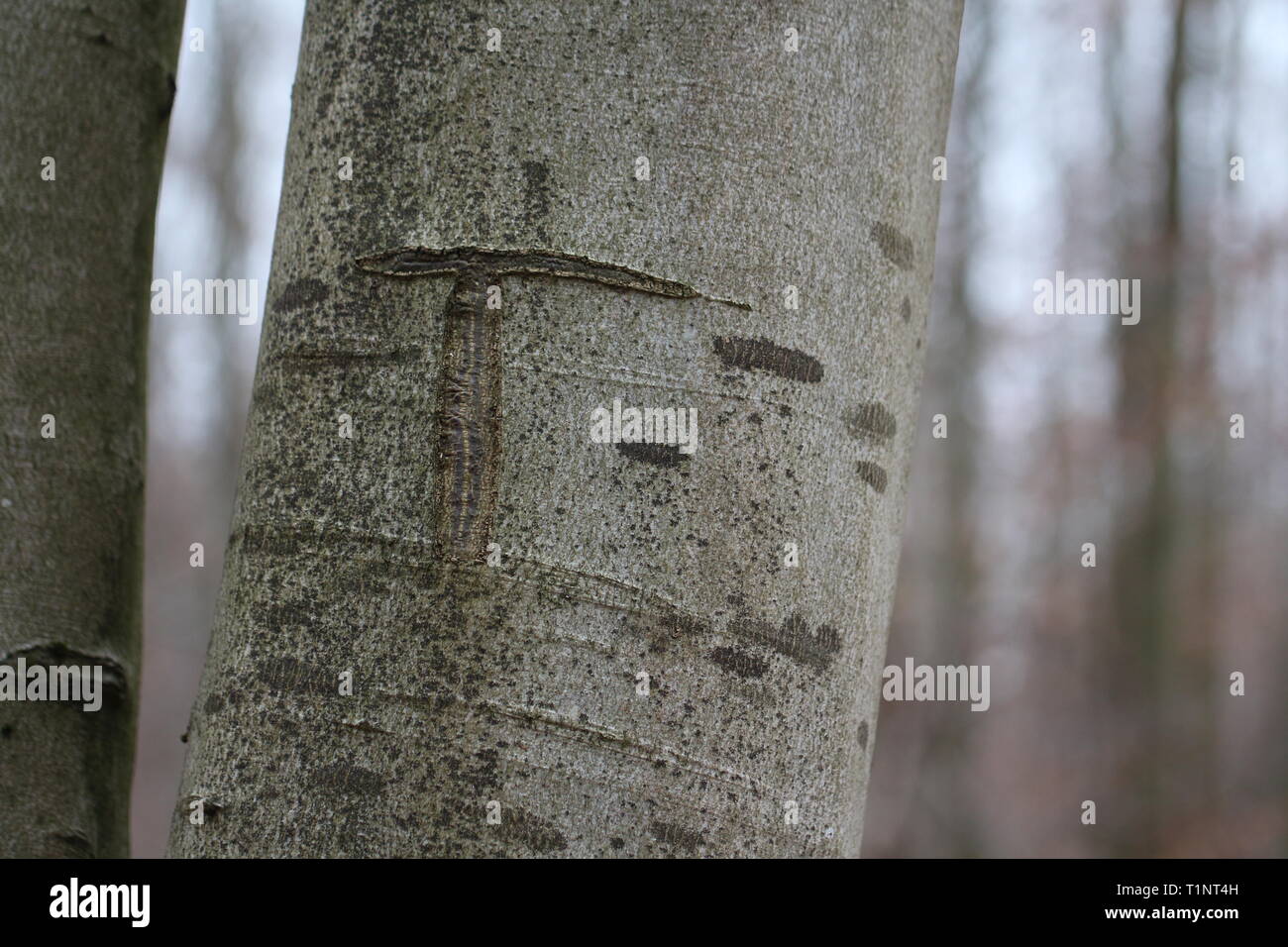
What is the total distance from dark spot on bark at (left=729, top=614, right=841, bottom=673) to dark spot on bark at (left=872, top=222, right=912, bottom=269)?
0.36 metres

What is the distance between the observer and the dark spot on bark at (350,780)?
2.63 ft

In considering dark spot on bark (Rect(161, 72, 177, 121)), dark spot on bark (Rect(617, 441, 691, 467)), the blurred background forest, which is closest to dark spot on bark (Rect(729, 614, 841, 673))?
dark spot on bark (Rect(617, 441, 691, 467))

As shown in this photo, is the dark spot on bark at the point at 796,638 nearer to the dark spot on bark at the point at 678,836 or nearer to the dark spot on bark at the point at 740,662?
the dark spot on bark at the point at 740,662

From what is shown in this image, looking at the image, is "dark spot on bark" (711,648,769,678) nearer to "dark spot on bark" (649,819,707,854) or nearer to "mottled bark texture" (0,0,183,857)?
"dark spot on bark" (649,819,707,854)

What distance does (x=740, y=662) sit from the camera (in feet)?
2.76

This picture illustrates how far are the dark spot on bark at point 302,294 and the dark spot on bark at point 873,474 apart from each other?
1.67ft

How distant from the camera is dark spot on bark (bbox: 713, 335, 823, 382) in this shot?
856 millimetres

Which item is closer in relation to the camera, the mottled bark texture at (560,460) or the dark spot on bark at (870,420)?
the mottled bark texture at (560,460)

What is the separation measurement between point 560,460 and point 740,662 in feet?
0.74

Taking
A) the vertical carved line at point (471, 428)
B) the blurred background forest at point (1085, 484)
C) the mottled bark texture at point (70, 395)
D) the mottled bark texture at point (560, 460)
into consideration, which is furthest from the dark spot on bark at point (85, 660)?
the blurred background forest at point (1085, 484)

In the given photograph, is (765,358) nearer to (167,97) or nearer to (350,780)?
(350,780)

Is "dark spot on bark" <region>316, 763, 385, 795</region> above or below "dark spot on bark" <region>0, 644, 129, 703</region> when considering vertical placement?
below

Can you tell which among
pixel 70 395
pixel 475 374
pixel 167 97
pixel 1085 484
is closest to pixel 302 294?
pixel 475 374

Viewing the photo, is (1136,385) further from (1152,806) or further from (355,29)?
(355,29)
